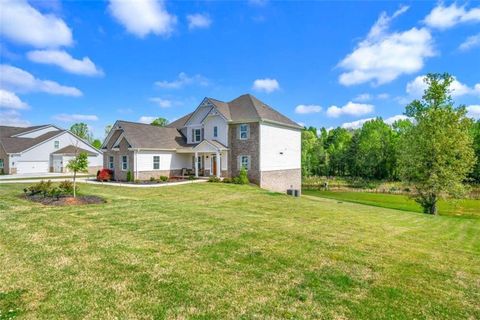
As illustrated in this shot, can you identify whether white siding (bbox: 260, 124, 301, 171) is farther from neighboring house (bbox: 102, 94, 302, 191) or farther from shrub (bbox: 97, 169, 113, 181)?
shrub (bbox: 97, 169, 113, 181)

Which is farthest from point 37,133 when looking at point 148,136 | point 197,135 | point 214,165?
point 214,165

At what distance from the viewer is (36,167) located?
38.5 meters

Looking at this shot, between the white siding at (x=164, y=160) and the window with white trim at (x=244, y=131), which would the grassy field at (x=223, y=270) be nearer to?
the white siding at (x=164, y=160)

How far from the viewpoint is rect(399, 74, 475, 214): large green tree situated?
19578 millimetres

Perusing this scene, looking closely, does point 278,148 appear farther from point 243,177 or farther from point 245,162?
point 243,177

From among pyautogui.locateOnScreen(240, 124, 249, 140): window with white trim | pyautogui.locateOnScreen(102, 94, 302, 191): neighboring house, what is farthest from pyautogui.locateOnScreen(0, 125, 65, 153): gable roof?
pyautogui.locateOnScreen(240, 124, 249, 140): window with white trim

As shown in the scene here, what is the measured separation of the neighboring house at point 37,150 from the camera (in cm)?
3644

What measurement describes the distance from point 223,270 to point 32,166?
42846 mm

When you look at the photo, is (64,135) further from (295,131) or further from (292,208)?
(292,208)

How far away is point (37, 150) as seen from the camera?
38.5 metres

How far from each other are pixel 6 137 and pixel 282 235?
47.7 m

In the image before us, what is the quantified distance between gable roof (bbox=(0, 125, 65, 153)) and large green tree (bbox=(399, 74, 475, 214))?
145 feet

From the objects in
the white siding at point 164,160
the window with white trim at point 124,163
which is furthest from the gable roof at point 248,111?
the window with white trim at point 124,163

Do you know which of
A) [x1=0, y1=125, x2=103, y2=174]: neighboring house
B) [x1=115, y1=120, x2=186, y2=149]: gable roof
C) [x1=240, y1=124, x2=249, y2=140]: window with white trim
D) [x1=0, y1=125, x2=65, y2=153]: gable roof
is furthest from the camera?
[x1=0, y1=125, x2=65, y2=153]: gable roof
